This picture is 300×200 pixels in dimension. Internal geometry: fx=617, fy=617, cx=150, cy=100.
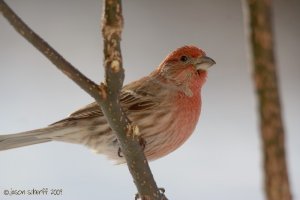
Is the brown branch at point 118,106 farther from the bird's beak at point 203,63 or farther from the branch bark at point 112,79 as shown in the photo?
the bird's beak at point 203,63

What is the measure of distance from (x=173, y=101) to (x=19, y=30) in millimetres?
2480

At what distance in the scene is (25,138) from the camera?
4.11 m

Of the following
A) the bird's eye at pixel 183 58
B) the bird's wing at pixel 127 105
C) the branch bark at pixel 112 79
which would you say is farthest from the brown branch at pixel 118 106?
the bird's eye at pixel 183 58

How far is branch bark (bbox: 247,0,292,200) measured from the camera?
1131 mm

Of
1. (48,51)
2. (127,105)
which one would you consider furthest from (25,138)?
(48,51)

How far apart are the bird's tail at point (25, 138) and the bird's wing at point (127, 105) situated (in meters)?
0.14

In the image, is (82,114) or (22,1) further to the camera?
(22,1)

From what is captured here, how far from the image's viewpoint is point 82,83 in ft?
7.08

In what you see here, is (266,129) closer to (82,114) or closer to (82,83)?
(82,83)

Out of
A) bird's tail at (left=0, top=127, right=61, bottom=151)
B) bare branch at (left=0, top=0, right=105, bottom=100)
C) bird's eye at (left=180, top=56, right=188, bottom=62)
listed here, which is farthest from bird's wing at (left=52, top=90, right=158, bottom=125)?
bare branch at (left=0, top=0, right=105, bottom=100)

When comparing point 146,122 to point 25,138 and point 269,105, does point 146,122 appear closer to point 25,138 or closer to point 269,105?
point 25,138

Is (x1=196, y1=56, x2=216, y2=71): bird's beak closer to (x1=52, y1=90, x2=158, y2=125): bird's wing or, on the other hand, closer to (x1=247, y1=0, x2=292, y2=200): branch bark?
(x1=52, y1=90, x2=158, y2=125): bird's wing

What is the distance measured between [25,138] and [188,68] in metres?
1.35

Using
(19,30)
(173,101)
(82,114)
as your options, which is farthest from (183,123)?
(19,30)
